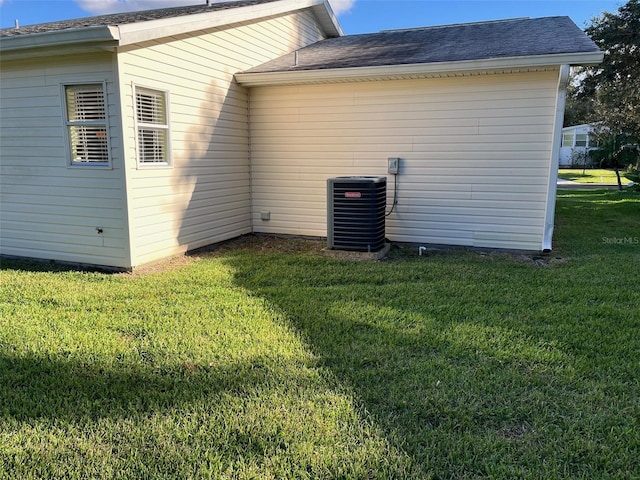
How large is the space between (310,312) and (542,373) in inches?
75.4

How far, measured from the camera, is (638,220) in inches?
378

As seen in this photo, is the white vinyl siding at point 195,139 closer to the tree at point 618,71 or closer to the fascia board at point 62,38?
the fascia board at point 62,38

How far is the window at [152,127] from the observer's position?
225 inches

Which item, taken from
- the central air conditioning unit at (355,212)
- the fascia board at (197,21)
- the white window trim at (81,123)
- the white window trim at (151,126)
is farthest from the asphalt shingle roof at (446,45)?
the white window trim at (81,123)

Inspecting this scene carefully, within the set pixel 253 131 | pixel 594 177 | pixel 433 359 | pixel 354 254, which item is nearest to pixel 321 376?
pixel 433 359

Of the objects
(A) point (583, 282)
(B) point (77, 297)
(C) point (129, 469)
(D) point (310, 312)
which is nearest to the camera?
(C) point (129, 469)

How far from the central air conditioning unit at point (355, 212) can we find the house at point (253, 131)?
0.87m

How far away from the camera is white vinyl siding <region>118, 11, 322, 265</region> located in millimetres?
5648

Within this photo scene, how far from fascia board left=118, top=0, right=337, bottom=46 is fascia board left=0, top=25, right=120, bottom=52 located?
0.15 meters

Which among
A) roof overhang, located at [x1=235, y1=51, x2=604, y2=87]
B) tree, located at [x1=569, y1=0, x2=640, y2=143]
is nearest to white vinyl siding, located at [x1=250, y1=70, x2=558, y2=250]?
roof overhang, located at [x1=235, y1=51, x2=604, y2=87]

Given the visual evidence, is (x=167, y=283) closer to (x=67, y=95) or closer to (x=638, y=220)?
(x=67, y=95)

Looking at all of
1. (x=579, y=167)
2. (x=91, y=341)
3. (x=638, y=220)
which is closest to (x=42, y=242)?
(x=91, y=341)

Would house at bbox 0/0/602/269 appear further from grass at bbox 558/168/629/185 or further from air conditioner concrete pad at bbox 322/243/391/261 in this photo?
grass at bbox 558/168/629/185

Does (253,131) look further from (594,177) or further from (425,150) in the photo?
(594,177)
